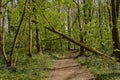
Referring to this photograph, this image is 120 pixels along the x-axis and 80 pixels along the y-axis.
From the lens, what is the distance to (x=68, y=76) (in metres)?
16.0

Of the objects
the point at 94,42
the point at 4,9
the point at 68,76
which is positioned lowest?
the point at 68,76

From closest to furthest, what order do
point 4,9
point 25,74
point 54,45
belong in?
1. point 25,74
2. point 4,9
3. point 54,45

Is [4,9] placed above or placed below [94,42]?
above

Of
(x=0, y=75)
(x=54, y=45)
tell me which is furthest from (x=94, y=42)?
(x=54, y=45)

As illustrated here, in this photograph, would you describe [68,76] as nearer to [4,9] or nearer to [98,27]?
[4,9]

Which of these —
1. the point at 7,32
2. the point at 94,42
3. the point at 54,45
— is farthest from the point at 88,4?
the point at 54,45

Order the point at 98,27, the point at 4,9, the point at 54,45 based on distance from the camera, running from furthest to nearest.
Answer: the point at 54,45 < the point at 98,27 < the point at 4,9

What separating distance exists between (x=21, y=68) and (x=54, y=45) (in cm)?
2662

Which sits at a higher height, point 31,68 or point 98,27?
point 98,27

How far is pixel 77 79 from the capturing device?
48.9 ft

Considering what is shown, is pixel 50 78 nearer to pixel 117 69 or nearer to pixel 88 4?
pixel 117 69

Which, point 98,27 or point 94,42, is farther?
point 98,27

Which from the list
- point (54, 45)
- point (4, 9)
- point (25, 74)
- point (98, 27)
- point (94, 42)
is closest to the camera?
point (25, 74)

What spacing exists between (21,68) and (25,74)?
206 centimetres
